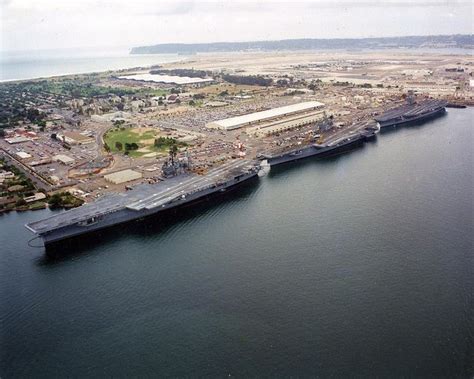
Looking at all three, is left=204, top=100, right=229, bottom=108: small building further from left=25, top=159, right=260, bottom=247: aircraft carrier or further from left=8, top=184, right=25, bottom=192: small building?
left=8, top=184, right=25, bottom=192: small building

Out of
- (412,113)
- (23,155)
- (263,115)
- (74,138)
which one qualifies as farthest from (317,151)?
(23,155)

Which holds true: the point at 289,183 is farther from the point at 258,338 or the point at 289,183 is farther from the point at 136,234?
the point at 258,338

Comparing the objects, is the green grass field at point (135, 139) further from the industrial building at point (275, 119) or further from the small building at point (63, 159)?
the industrial building at point (275, 119)

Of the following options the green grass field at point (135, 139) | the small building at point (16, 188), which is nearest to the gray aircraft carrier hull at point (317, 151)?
the green grass field at point (135, 139)

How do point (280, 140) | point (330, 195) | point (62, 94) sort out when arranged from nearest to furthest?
1. point (330, 195)
2. point (280, 140)
3. point (62, 94)

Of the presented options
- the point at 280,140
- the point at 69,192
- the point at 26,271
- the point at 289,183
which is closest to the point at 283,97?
the point at 280,140

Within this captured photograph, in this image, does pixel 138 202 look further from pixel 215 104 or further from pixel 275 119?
pixel 215 104
